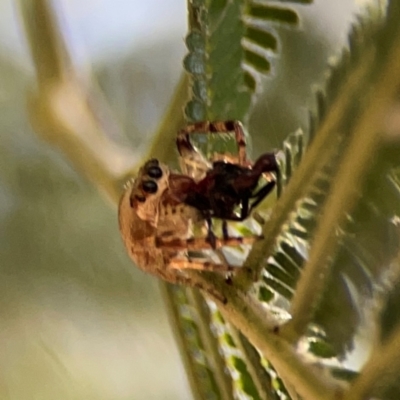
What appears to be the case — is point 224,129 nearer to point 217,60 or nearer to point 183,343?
point 217,60

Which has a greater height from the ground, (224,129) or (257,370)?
(224,129)

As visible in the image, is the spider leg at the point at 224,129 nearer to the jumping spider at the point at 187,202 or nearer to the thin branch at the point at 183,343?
the jumping spider at the point at 187,202

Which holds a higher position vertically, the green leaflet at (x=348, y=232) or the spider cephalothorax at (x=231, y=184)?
the spider cephalothorax at (x=231, y=184)

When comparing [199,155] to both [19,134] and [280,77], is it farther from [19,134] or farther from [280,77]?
[19,134]

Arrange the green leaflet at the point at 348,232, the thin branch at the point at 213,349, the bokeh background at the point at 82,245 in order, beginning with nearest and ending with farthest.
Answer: the green leaflet at the point at 348,232 < the thin branch at the point at 213,349 < the bokeh background at the point at 82,245

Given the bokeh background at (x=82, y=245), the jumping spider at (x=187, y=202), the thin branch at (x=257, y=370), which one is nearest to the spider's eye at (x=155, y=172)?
the jumping spider at (x=187, y=202)

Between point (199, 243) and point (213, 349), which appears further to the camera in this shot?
point (213, 349)

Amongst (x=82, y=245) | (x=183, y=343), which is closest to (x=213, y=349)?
(x=183, y=343)

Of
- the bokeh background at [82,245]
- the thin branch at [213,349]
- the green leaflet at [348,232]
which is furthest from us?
the bokeh background at [82,245]

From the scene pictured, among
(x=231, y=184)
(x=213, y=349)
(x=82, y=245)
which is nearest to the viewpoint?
(x=231, y=184)
